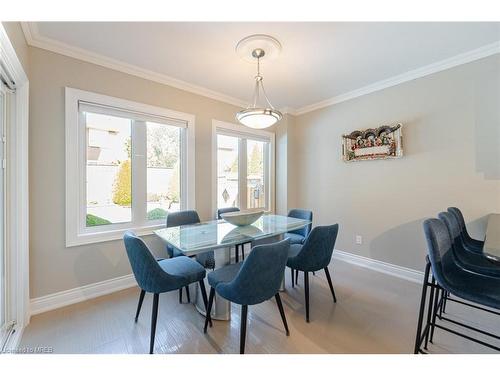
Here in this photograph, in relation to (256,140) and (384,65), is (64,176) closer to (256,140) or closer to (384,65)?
(256,140)

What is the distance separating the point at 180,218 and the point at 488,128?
333cm

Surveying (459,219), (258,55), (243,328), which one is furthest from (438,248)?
(258,55)

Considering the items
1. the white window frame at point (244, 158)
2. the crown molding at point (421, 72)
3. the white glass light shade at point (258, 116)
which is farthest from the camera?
the white window frame at point (244, 158)

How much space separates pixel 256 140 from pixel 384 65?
1.99 m

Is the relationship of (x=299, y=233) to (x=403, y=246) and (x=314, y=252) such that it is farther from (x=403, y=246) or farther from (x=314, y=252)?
(x=403, y=246)

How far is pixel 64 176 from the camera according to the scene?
2072mm

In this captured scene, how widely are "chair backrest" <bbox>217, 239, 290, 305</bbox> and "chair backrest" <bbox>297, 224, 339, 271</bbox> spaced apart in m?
0.43

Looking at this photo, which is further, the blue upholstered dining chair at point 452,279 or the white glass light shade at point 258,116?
the white glass light shade at point 258,116

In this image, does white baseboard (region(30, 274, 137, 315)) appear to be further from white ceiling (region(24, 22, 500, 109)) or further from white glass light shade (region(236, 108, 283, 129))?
white ceiling (region(24, 22, 500, 109))

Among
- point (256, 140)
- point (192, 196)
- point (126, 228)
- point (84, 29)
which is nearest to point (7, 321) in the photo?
point (126, 228)

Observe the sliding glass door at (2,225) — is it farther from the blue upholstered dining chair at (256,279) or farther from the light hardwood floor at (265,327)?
the blue upholstered dining chair at (256,279)

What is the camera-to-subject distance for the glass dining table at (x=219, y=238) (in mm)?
1571

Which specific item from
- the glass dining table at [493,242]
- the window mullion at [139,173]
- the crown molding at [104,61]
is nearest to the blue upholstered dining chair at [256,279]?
the glass dining table at [493,242]

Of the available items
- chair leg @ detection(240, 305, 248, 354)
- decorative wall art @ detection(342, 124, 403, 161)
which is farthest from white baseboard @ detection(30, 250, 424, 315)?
chair leg @ detection(240, 305, 248, 354)
